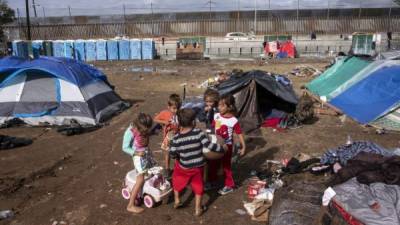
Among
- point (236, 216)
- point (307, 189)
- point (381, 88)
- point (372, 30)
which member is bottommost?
point (236, 216)

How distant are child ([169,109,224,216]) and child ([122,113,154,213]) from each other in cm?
44

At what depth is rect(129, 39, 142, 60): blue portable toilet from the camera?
96.2ft

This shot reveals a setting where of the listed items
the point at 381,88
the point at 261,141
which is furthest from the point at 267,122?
the point at 381,88

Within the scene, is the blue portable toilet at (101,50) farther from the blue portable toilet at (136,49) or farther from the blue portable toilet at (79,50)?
the blue portable toilet at (136,49)

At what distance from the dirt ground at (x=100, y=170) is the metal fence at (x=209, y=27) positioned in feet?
114

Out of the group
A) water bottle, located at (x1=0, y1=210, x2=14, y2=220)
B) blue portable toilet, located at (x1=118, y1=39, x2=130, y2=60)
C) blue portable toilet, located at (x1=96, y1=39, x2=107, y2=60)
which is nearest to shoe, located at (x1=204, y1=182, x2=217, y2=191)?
water bottle, located at (x1=0, y1=210, x2=14, y2=220)

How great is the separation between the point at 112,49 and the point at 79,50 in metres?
2.52

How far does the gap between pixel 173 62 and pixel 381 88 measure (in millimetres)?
18432

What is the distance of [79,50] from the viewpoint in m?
29.4

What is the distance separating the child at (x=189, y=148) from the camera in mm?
4816

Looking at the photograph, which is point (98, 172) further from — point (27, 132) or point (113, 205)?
point (27, 132)

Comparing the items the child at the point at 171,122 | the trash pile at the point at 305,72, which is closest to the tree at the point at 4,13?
→ the trash pile at the point at 305,72

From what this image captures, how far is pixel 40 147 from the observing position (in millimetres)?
8625

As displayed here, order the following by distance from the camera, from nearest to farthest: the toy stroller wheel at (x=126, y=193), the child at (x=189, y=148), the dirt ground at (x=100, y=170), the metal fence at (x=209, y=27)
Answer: the child at (x=189, y=148) → the dirt ground at (x=100, y=170) → the toy stroller wheel at (x=126, y=193) → the metal fence at (x=209, y=27)
